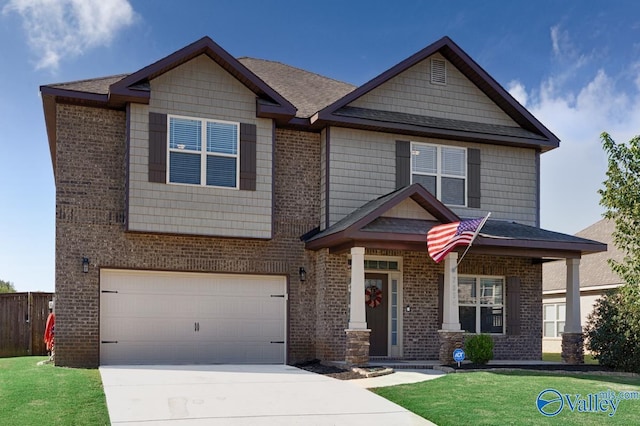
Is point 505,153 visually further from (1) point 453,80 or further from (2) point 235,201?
(2) point 235,201

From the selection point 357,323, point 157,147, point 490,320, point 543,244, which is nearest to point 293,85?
point 157,147

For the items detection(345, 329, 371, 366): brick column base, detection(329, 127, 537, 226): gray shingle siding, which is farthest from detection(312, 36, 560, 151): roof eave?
detection(345, 329, 371, 366): brick column base

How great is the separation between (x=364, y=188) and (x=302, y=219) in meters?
1.68

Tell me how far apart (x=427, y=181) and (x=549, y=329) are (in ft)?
38.2

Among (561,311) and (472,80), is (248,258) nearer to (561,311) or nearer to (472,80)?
(472,80)

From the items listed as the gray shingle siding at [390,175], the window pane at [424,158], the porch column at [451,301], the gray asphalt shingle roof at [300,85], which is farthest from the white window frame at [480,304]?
the gray asphalt shingle roof at [300,85]

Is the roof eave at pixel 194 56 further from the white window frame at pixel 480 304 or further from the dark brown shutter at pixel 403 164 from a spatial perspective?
the white window frame at pixel 480 304

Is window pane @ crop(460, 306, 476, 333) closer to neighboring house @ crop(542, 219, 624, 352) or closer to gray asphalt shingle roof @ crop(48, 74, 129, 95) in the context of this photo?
neighboring house @ crop(542, 219, 624, 352)

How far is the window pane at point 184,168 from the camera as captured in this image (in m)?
15.8

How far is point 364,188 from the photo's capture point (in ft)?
57.4

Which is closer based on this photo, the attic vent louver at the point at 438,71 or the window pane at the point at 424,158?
the window pane at the point at 424,158

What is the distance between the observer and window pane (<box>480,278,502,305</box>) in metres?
18.6

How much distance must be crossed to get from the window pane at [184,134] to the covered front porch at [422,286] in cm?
348

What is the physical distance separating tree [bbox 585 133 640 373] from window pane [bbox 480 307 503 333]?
7.87 feet
